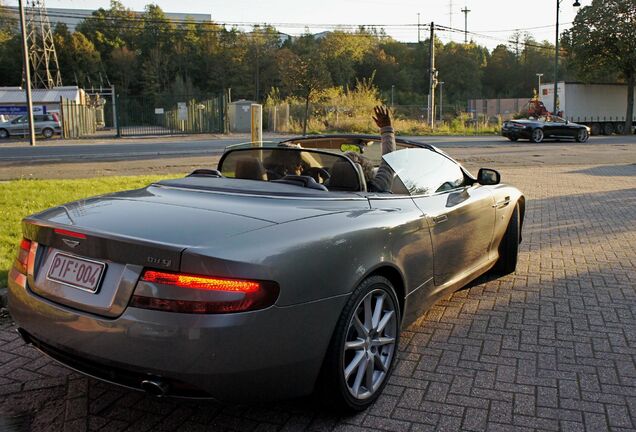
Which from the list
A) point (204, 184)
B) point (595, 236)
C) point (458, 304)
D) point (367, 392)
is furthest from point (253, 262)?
point (595, 236)

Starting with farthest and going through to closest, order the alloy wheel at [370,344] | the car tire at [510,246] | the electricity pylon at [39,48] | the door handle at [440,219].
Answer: the electricity pylon at [39,48], the car tire at [510,246], the door handle at [440,219], the alloy wheel at [370,344]

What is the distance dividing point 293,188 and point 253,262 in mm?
Result: 1081

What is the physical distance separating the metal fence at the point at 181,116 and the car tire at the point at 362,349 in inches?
1358

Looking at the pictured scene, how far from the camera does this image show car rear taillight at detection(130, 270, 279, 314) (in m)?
2.29

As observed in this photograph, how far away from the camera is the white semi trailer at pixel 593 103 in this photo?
38844 mm

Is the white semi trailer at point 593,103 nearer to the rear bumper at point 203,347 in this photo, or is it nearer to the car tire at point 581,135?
the car tire at point 581,135

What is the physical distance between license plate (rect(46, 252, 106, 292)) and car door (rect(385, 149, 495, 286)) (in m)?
1.99

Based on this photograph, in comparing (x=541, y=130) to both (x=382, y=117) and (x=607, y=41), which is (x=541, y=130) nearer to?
(x=607, y=41)

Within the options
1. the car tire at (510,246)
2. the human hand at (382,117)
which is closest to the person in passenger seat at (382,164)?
the human hand at (382,117)

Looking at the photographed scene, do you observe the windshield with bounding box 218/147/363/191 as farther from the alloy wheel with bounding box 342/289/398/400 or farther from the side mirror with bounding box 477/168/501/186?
the side mirror with bounding box 477/168/501/186

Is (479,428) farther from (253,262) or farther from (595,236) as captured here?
(595,236)

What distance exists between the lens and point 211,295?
229 cm

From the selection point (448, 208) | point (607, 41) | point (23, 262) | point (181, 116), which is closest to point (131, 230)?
point (23, 262)

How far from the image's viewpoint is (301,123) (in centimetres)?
3828
